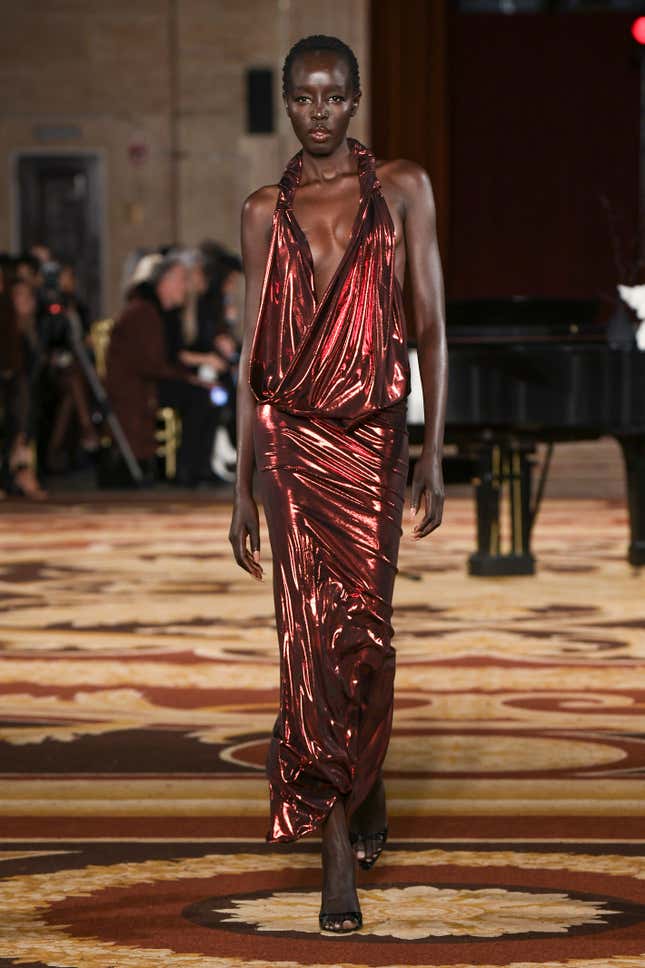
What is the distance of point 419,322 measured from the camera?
9.19 feet

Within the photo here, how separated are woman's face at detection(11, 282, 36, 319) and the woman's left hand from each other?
7516mm

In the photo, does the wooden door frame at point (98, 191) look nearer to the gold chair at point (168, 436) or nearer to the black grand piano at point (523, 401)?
the gold chair at point (168, 436)

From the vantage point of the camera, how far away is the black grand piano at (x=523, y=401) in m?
6.29

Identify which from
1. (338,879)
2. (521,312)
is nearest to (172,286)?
(521,312)

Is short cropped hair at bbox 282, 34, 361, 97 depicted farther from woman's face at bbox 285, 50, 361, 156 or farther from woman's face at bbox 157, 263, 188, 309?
woman's face at bbox 157, 263, 188, 309

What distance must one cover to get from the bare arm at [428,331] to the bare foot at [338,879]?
421mm

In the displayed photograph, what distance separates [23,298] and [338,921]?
7875 mm

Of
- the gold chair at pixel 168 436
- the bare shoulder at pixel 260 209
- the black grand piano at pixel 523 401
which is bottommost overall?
the gold chair at pixel 168 436

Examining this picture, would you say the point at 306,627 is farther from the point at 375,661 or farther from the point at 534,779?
the point at 534,779

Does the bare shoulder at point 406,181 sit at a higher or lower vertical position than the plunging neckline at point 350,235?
higher

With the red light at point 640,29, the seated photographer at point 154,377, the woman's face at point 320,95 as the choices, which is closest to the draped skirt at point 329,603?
the woman's face at point 320,95

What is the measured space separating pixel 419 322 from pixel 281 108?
1250 centimetres

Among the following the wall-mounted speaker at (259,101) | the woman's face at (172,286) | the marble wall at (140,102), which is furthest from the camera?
the marble wall at (140,102)

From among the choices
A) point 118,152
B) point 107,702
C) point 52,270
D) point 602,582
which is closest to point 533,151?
point 118,152
